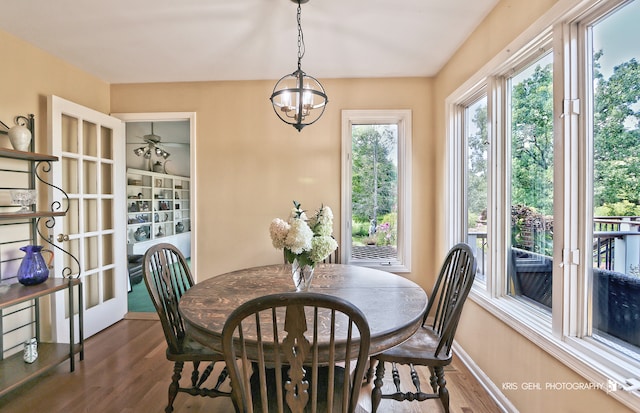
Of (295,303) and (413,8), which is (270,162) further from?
(295,303)

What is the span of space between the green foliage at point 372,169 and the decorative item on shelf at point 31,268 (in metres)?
2.60

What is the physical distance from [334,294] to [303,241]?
14.8 inches

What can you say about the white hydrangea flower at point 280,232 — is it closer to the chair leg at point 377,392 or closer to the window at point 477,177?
the chair leg at point 377,392

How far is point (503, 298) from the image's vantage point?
1998 mm

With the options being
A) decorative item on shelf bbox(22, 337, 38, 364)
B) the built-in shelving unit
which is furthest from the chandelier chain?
the built-in shelving unit

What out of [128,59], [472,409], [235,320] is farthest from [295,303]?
[128,59]

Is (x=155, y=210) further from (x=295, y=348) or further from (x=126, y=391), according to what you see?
(x=295, y=348)

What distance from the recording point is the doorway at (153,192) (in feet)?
14.6

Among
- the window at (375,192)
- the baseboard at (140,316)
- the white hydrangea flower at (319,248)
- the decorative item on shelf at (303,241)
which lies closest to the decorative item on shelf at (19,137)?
the baseboard at (140,316)

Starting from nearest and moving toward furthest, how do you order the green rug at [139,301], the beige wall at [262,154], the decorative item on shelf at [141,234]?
the beige wall at [262,154] → the green rug at [139,301] → the decorative item on shelf at [141,234]

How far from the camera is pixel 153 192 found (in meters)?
5.71

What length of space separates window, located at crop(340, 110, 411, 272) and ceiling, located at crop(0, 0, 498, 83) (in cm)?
55

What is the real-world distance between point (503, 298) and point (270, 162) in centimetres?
233

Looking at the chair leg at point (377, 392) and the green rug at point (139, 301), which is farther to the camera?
the green rug at point (139, 301)
